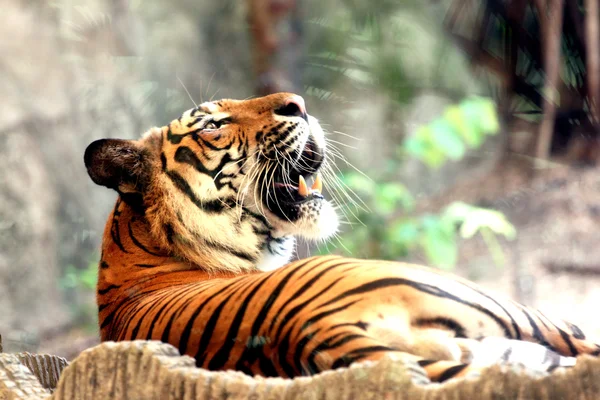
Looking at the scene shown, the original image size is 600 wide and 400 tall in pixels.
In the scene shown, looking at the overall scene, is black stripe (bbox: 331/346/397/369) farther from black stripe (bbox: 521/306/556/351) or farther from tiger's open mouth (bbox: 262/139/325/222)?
tiger's open mouth (bbox: 262/139/325/222)

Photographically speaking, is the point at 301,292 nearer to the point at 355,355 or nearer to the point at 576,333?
the point at 355,355

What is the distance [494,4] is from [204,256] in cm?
100

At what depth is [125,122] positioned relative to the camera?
162 cm

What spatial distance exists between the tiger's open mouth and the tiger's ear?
0.24 metres

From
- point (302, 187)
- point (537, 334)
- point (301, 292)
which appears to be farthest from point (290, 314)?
point (302, 187)

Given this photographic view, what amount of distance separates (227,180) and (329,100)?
45 cm

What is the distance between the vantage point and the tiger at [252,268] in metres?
0.76

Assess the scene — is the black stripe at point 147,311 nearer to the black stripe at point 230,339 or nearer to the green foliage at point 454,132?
the black stripe at point 230,339

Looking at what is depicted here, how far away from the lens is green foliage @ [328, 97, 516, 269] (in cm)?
151

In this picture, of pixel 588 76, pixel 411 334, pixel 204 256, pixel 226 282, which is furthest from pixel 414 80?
pixel 411 334

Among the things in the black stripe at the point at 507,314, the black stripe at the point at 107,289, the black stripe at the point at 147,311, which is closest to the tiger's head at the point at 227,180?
the black stripe at the point at 107,289

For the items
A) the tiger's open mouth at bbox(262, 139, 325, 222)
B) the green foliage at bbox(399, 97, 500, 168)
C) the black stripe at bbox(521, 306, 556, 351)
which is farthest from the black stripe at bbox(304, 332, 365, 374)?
the green foliage at bbox(399, 97, 500, 168)

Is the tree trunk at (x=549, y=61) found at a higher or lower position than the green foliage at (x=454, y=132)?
higher

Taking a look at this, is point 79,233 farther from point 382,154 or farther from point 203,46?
point 382,154
